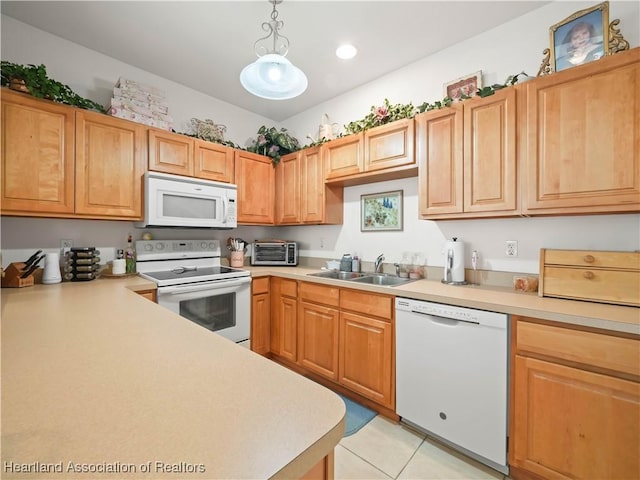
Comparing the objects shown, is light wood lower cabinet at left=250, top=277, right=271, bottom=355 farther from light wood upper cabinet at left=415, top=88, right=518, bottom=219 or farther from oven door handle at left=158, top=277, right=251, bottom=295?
light wood upper cabinet at left=415, top=88, right=518, bottom=219

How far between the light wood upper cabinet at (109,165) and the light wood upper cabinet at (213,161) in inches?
Answer: 16.9

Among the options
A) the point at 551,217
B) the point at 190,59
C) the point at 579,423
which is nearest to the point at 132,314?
the point at 579,423

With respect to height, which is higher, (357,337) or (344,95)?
(344,95)

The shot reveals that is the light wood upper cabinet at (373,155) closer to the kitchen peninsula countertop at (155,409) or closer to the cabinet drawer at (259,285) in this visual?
the cabinet drawer at (259,285)

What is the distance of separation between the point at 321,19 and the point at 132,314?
2150 millimetres

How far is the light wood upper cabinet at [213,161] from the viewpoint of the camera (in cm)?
259

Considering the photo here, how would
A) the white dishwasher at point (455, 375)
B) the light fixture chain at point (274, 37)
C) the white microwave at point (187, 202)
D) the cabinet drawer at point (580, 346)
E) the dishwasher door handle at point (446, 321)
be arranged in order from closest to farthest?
the cabinet drawer at point (580, 346)
the white dishwasher at point (455, 375)
the dishwasher door handle at point (446, 321)
the light fixture chain at point (274, 37)
the white microwave at point (187, 202)

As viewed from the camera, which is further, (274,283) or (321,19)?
(274,283)

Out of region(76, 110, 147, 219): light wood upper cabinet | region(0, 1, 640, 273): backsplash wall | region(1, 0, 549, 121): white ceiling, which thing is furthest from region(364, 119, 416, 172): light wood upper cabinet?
region(76, 110, 147, 219): light wood upper cabinet

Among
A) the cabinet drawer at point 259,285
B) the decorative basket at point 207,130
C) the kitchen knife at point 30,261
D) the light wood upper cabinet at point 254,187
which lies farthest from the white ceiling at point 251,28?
the cabinet drawer at point 259,285

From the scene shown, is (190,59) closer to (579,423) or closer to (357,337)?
(357,337)

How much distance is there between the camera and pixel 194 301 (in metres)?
2.26

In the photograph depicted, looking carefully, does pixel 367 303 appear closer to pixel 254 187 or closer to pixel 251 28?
pixel 254 187

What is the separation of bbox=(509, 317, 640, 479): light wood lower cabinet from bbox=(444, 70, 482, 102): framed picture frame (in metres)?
1.72
